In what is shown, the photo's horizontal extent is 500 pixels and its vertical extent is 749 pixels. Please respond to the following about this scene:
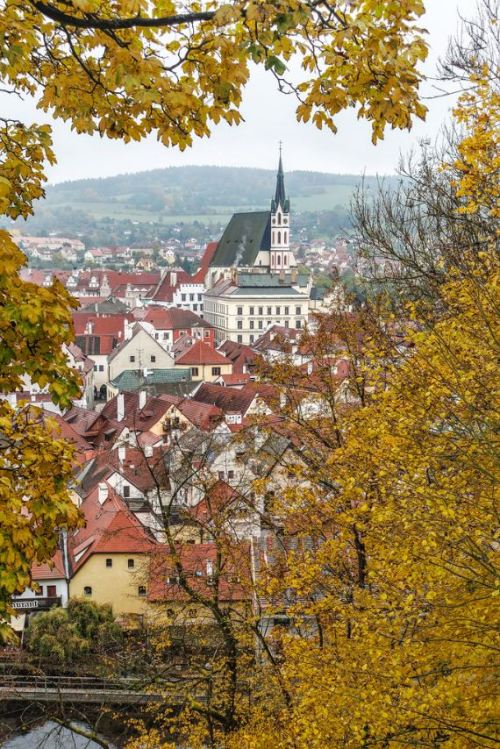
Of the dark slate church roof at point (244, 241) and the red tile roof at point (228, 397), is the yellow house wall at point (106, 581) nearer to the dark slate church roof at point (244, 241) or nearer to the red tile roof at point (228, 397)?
the red tile roof at point (228, 397)

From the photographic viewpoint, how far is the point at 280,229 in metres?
116

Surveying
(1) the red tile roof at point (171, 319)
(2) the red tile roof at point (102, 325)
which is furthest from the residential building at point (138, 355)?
(1) the red tile roof at point (171, 319)

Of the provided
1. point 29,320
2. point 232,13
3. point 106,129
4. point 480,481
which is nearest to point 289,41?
point 232,13

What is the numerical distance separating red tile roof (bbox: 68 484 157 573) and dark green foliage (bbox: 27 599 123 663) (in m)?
1.82

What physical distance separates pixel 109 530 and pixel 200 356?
38.0 metres

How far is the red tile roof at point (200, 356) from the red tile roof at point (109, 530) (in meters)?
32.7

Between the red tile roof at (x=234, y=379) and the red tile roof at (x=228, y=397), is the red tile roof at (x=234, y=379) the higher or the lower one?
the higher one

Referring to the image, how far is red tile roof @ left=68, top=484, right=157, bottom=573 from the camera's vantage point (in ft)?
93.9

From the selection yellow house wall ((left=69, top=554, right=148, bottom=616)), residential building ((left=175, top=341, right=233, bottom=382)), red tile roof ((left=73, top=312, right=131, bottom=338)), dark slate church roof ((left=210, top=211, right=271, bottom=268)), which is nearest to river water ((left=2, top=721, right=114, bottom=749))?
yellow house wall ((left=69, top=554, right=148, bottom=616))

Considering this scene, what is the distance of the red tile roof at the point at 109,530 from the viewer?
93.9ft

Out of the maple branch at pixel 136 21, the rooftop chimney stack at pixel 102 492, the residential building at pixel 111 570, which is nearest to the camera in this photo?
the maple branch at pixel 136 21

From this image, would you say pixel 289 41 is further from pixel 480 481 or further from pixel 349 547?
pixel 349 547

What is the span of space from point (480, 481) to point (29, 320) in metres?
4.90

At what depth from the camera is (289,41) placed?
4.57 m
